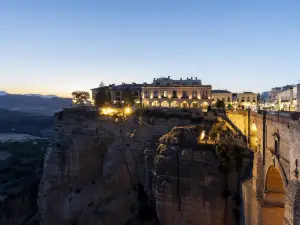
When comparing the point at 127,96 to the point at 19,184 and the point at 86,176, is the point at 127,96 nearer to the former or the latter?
the point at 19,184

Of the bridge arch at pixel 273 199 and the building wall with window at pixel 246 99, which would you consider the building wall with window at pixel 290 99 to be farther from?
the bridge arch at pixel 273 199

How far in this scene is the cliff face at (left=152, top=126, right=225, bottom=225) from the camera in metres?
23.2

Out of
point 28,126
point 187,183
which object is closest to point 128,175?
point 187,183

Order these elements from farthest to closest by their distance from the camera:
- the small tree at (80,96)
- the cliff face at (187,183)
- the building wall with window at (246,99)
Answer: the building wall with window at (246,99), the small tree at (80,96), the cliff face at (187,183)

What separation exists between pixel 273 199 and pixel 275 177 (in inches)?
48.0

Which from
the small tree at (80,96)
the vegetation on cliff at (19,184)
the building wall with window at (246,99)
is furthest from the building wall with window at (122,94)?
the building wall with window at (246,99)

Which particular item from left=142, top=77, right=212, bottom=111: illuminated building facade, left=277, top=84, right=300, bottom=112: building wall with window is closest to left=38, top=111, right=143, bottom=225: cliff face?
left=277, top=84, right=300, bottom=112: building wall with window

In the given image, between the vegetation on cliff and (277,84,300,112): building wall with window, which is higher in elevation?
(277,84,300,112): building wall with window

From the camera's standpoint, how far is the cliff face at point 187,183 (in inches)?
914

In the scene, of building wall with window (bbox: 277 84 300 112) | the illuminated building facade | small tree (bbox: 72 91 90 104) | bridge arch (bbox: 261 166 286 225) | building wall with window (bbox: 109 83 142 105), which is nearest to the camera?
bridge arch (bbox: 261 166 286 225)

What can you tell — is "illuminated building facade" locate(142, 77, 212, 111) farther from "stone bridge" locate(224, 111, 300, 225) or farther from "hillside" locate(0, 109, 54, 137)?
"hillside" locate(0, 109, 54, 137)

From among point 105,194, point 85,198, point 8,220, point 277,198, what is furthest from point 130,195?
point 8,220

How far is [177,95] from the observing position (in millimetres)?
62406

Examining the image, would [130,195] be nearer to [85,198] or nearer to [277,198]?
[85,198]
